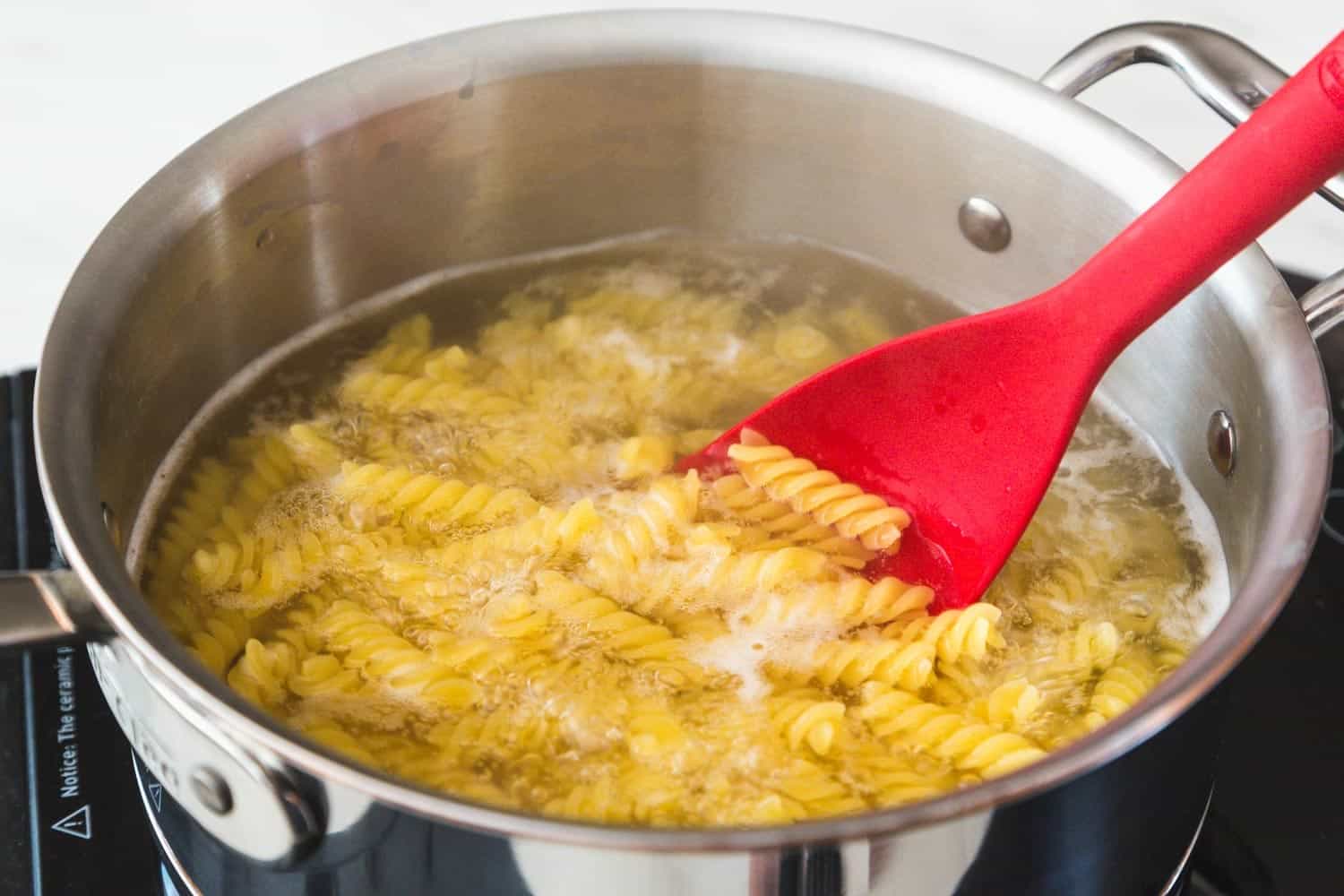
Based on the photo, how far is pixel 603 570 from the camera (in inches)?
59.2

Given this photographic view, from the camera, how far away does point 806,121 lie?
→ 1.78 m

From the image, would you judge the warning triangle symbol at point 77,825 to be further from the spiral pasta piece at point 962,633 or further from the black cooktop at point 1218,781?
the spiral pasta piece at point 962,633

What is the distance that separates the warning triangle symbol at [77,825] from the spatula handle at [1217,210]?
3.46ft

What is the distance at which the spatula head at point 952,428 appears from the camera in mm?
1475

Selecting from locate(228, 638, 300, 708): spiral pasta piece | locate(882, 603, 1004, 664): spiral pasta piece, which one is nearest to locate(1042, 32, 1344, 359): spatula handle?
locate(882, 603, 1004, 664): spiral pasta piece

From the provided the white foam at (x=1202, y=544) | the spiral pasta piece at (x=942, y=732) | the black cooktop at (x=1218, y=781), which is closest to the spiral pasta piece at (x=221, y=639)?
the black cooktop at (x=1218, y=781)

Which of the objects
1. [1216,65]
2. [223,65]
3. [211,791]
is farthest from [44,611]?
[223,65]

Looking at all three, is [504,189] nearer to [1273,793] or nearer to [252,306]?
[252,306]

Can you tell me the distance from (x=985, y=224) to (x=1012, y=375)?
0.36 metres

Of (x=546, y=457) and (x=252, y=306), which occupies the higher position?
(x=252, y=306)

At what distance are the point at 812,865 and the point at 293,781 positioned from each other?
13.3 inches

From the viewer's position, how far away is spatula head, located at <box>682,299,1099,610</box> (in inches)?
58.1

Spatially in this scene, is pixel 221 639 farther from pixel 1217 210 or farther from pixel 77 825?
pixel 1217 210

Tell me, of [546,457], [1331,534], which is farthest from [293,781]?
[1331,534]
